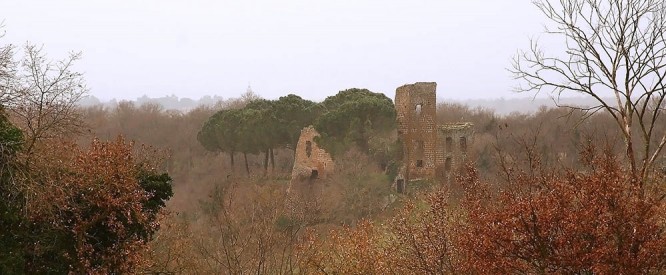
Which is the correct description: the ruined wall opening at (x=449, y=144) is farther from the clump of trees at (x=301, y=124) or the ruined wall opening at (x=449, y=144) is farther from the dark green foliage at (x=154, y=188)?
the dark green foliage at (x=154, y=188)

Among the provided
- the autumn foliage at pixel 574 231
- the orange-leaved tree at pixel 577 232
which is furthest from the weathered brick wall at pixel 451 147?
the orange-leaved tree at pixel 577 232

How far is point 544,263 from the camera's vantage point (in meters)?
7.57

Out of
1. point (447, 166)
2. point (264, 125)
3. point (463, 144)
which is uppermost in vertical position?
point (264, 125)

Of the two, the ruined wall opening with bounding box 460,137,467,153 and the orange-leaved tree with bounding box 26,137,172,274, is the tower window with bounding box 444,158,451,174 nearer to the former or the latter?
the ruined wall opening with bounding box 460,137,467,153

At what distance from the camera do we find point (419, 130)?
28469 mm

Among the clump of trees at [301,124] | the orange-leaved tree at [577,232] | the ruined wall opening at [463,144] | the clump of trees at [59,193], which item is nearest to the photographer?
the orange-leaved tree at [577,232]

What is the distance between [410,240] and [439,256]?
0.82 m

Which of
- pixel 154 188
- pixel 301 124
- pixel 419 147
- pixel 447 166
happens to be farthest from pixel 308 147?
pixel 154 188

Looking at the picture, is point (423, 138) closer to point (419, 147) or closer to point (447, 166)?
point (419, 147)

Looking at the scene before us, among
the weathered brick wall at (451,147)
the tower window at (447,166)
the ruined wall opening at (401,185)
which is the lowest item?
the ruined wall opening at (401,185)

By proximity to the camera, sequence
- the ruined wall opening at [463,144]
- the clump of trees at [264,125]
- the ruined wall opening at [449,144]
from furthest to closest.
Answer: the clump of trees at [264,125], the ruined wall opening at [463,144], the ruined wall opening at [449,144]

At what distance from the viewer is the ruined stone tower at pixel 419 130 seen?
2828 cm

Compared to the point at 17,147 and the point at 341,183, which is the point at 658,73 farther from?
the point at 341,183

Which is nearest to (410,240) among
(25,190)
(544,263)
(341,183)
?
(544,263)
